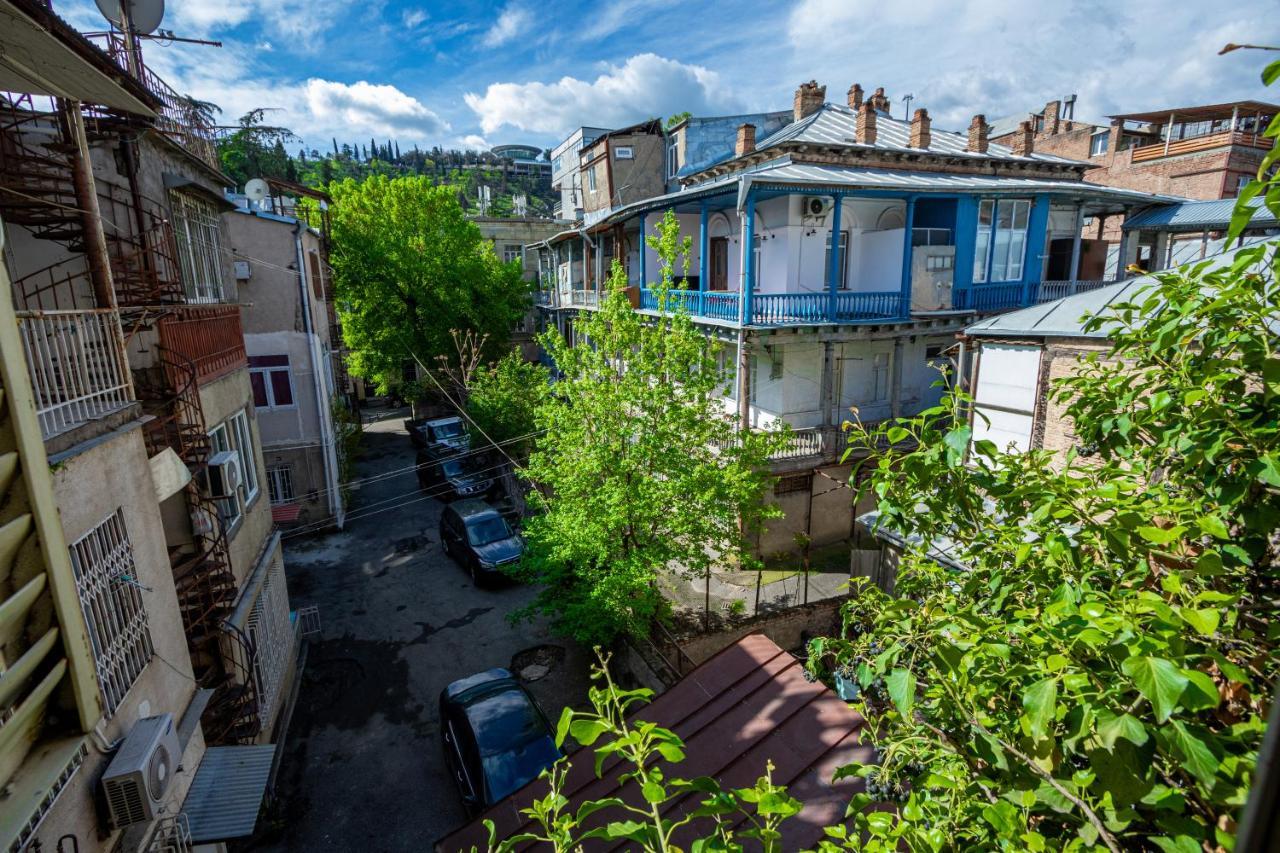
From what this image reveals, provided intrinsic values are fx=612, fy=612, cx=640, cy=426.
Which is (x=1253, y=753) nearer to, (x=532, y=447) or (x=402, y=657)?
(x=402, y=657)

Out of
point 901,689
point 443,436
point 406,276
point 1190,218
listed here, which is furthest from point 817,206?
point 406,276

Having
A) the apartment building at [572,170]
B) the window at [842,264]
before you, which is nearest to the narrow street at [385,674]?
the window at [842,264]

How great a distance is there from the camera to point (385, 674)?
40.7ft

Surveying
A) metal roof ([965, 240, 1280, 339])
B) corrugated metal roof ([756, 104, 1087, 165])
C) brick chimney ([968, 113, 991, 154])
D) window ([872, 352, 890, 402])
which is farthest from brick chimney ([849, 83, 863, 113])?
metal roof ([965, 240, 1280, 339])

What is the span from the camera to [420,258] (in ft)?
94.2

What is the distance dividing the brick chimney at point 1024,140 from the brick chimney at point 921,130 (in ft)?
13.3

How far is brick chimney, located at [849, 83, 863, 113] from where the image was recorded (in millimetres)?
23047

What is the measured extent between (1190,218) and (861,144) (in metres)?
10.8

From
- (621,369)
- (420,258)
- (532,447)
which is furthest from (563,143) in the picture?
(621,369)

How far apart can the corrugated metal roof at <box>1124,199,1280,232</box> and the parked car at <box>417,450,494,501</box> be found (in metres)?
24.1

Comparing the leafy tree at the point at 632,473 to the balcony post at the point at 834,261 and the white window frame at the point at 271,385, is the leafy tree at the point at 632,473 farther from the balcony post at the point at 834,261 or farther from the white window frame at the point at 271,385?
the white window frame at the point at 271,385

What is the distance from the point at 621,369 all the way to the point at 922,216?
38.9 ft

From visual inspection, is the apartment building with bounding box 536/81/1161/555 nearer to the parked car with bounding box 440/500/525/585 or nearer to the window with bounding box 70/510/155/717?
the parked car with bounding box 440/500/525/585

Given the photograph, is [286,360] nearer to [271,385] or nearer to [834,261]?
[271,385]
